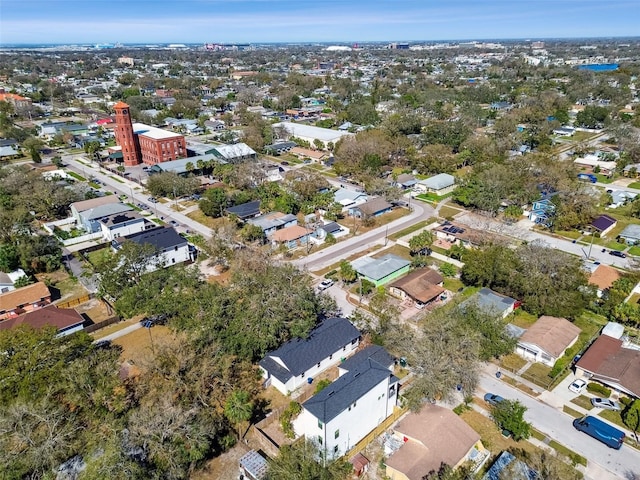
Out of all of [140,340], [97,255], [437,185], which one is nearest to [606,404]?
[140,340]

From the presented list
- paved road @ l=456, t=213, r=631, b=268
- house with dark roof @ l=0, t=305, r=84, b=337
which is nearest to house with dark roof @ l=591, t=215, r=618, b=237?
paved road @ l=456, t=213, r=631, b=268

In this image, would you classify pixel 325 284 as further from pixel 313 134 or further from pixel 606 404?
pixel 313 134

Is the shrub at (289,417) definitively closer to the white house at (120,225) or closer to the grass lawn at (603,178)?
the white house at (120,225)

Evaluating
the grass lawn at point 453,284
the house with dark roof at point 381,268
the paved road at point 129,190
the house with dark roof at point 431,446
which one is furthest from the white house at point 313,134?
the house with dark roof at point 431,446

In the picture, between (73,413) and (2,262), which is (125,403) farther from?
(2,262)

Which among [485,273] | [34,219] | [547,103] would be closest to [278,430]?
[485,273]
